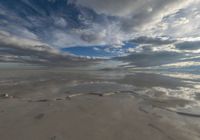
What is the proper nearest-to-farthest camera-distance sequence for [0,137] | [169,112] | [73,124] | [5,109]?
[0,137] < [73,124] < [5,109] < [169,112]

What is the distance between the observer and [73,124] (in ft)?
17.1

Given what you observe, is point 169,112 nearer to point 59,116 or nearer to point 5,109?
point 59,116

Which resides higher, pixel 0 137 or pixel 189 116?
pixel 0 137

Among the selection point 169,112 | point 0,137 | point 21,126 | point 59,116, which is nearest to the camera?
point 0,137

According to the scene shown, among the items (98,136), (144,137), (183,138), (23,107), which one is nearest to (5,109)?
(23,107)

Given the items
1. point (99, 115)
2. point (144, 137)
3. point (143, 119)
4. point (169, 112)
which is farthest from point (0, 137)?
point (169, 112)

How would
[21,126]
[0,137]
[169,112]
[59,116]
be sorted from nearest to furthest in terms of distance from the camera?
[0,137] < [21,126] < [59,116] < [169,112]

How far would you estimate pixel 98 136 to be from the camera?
4.41m

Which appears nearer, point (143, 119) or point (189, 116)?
point (143, 119)

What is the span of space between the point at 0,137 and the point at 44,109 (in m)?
2.53

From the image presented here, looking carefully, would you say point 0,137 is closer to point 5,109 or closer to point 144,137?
point 5,109

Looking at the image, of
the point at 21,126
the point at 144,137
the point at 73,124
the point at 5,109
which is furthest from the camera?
the point at 5,109

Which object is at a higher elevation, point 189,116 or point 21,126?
point 21,126

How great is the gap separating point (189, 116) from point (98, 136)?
5.08m
